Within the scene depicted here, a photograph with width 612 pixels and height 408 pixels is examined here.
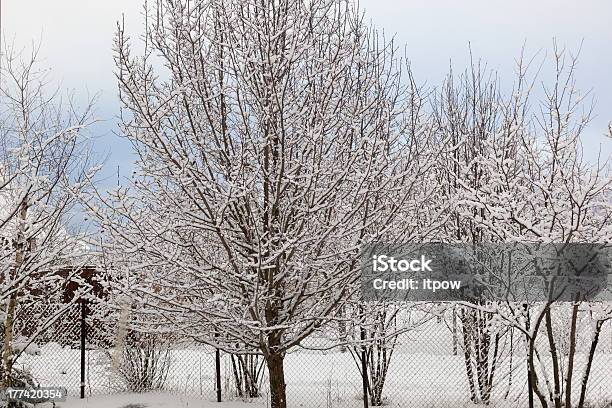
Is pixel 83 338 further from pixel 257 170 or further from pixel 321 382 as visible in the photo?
pixel 257 170

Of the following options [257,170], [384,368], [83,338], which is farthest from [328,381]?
[257,170]

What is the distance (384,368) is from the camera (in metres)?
7.84

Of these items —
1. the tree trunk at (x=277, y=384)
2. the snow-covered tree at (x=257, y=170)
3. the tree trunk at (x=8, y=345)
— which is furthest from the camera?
the tree trunk at (x=8, y=345)

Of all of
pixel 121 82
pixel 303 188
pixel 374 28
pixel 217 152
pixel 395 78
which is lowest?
pixel 303 188

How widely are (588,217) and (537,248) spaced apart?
0.58 m

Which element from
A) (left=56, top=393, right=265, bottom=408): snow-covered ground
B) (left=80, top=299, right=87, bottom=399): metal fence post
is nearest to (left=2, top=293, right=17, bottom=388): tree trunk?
(left=56, top=393, right=265, bottom=408): snow-covered ground

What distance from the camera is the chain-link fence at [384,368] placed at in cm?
726

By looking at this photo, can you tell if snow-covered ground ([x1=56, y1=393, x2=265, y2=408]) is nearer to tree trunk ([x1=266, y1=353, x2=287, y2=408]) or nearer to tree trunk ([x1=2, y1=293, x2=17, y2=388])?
tree trunk ([x1=2, y1=293, x2=17, y2=388])

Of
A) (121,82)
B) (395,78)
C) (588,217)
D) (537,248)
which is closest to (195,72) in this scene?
(121,82)

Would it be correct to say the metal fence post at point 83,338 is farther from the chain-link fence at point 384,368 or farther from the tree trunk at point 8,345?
the tree trunk at point 8,345

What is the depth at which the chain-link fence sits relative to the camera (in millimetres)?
7262

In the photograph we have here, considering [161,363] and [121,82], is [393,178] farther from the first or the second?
[161,363]

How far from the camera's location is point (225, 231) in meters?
4.86

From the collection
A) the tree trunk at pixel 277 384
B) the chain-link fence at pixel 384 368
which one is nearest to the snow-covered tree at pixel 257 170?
the tree trunk at pixel 277 384
